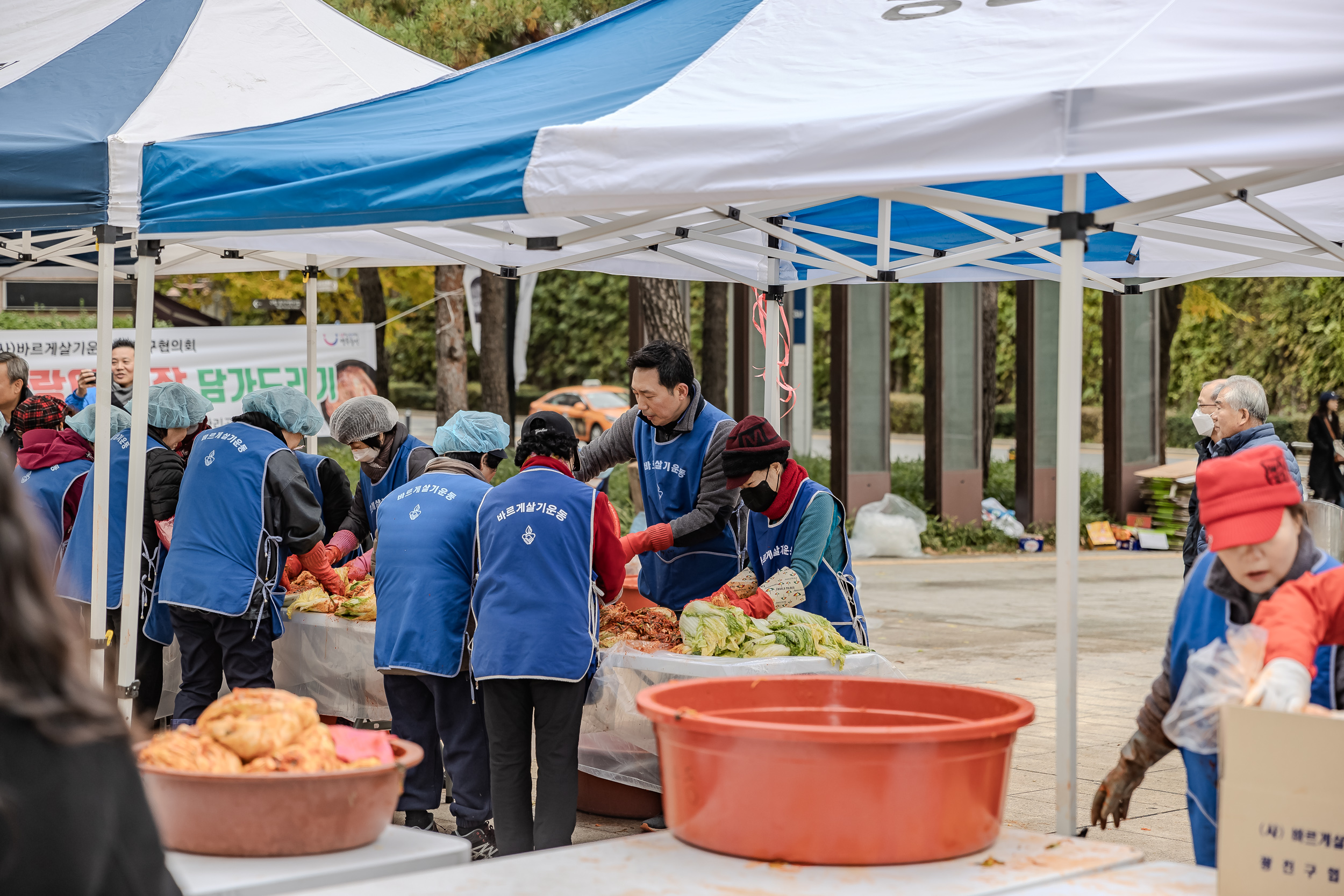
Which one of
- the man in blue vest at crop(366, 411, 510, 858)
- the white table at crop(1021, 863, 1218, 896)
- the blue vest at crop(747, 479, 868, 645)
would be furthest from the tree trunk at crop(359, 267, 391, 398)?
the white table at crop(1021, 863, 1218, 896)

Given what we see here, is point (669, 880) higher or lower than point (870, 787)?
lower

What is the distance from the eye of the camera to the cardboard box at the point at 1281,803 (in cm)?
232

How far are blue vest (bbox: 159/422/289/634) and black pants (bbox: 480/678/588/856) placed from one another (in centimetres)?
146

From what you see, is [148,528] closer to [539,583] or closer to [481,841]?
[481,841]

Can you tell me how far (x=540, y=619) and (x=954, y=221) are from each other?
130 inches

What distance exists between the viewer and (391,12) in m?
14.8

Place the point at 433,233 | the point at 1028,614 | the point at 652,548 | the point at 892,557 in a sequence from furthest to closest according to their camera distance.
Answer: the point at 892,557 < the point at 1028,614 < the point at 433,233 < the point at 652,548

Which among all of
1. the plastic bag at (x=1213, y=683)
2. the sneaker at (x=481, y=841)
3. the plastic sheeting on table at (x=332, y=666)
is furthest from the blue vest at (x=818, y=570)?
the plastic bag at (x=1213, y=683)

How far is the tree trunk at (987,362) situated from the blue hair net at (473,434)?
12257 millimetres

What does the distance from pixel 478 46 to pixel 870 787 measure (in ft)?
41.0

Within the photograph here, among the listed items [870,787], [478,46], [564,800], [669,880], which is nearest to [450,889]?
[669,880]

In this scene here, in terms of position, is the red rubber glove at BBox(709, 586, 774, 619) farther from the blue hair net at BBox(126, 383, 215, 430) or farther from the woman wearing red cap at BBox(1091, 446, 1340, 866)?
the blue hair net at BBox(126, 383, 215, 430)

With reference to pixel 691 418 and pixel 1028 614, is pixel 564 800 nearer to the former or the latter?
pixel 691 418

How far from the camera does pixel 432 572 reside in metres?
4.99
